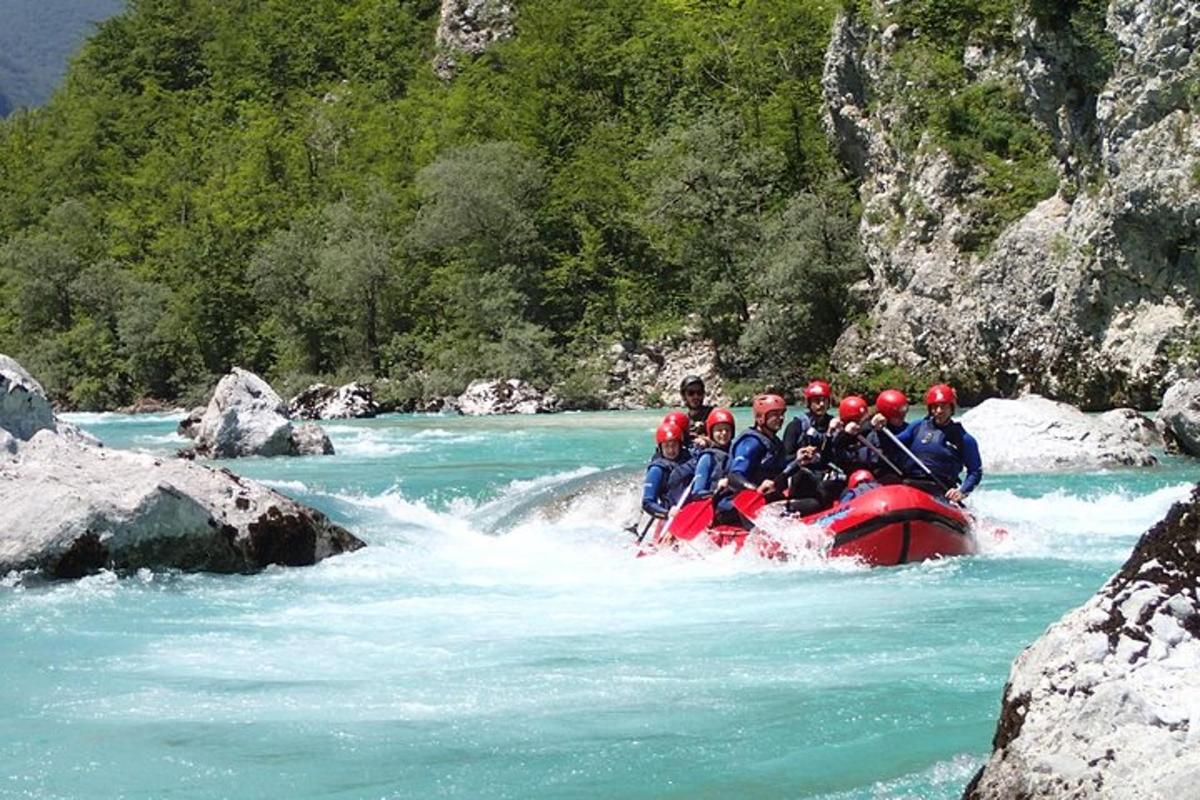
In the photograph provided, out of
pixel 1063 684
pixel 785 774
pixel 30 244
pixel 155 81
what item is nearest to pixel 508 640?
pixel 785 774

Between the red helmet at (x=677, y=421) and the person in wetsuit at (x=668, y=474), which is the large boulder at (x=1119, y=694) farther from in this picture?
the red helmet at (x=677, y=421)

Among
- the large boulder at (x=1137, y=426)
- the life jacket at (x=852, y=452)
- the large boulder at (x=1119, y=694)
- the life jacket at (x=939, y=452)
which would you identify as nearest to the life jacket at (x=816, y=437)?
the life jacket at (x=852, y=452)

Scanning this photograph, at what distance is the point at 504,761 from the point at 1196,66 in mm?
19891

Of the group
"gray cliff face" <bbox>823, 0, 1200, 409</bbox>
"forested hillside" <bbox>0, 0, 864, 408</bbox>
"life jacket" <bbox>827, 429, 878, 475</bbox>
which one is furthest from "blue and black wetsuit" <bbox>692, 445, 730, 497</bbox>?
"forested hillside" <bbox>0, 0, 864, 408</bbox>

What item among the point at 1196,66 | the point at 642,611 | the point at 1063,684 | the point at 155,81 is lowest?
the point at 642,611

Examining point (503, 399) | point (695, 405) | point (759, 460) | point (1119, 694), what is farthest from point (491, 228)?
point (1119, 694)

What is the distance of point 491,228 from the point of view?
144 feet

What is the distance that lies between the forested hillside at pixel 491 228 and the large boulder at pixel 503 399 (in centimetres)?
100

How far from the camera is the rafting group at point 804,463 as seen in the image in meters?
11.5

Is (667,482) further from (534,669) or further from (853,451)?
(534,669)

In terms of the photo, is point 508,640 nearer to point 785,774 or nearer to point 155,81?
point 785,774

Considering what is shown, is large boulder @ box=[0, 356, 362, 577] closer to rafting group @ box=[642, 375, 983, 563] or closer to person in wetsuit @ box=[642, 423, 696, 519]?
person in wetsuit @ box=[642, 423, 696, 519]

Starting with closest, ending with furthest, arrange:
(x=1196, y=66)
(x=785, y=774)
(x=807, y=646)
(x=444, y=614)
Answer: (x=785, y=774), (x=807, y=646), (x=444, y=614), (x=1196, y=66)

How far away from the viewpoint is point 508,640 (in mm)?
7977
